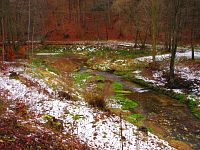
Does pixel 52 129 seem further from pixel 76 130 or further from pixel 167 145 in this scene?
pixel 167 145

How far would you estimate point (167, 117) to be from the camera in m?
22.2

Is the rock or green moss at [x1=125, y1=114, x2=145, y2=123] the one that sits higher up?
the rock

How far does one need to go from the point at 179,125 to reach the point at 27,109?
986 cm

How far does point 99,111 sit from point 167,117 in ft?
17.9

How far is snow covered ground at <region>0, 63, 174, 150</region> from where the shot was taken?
1559 cm

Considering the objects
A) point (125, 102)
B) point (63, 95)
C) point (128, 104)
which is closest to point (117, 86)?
point (125, 102)

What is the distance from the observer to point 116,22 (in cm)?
7319

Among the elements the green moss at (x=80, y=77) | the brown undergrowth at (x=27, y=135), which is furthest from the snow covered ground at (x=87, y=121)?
the green moss at (x=80, y=77)

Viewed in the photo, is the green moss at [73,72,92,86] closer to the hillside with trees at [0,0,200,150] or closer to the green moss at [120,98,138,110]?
the hillside with trees at [0,0,200,150]

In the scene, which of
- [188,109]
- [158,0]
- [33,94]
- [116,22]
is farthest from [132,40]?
[33,94]

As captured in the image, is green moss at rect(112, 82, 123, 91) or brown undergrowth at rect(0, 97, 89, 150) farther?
green moss at rect(112, 82, 123, 91)

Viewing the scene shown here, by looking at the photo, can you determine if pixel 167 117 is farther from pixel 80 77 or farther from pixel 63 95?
pixel 80 77

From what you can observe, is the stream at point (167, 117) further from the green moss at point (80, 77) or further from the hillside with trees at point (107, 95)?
the green moss at point (80, 77)

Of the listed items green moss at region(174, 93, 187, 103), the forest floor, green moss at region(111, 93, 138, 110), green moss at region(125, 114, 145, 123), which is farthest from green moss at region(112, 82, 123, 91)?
green moss at region(125, 114, 145, 123)
